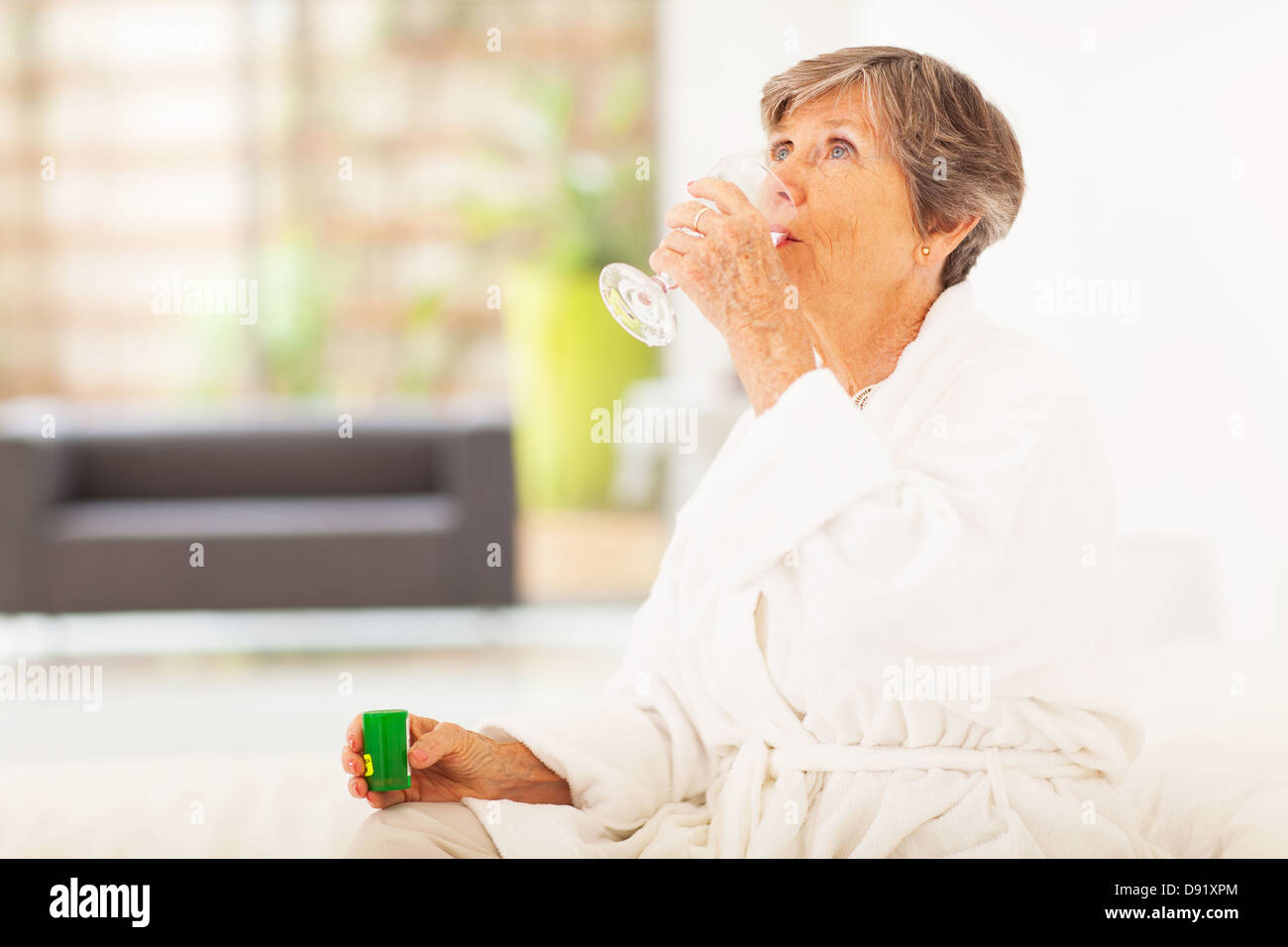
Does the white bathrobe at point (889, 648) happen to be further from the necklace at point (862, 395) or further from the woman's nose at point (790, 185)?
the woman's nose at point (790, 185)

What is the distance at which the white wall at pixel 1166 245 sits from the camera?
7.07 ft

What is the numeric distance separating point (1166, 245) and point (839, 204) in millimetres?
1407

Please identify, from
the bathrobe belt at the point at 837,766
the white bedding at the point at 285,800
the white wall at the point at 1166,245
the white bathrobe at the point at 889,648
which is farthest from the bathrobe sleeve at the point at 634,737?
the white wall at the point at 1166,245

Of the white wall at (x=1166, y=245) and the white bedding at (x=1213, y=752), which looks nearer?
the white bedding at (x=1213, y=752)

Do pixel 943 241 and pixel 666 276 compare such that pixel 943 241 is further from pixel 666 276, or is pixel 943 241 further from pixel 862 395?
pixel 666 276

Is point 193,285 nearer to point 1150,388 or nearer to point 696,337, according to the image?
point 696,337

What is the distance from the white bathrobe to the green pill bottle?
87 millimetres

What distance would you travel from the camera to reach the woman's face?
1.23 meters

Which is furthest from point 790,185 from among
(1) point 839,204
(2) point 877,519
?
(2) point 877,519

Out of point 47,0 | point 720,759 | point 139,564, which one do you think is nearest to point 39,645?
point 139,564

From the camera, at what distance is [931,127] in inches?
47.5
